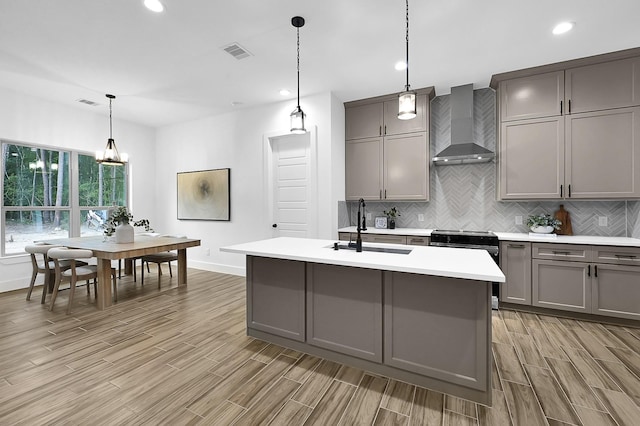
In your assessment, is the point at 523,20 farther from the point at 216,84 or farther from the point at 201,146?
the point at 201,146

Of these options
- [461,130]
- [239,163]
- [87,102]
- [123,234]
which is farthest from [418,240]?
[87,102]

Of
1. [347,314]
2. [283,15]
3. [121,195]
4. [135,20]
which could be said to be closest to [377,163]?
[283,15]

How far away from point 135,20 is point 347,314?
10.7 ft

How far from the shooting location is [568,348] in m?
2.61

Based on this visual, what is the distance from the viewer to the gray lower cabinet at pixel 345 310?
218cm

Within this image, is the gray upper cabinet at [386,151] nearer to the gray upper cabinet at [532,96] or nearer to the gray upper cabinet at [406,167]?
the gray upper cabinet at [406,167]

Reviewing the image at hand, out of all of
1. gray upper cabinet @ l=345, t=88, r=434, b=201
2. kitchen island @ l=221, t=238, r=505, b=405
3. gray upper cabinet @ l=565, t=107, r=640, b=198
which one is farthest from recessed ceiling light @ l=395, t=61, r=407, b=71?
kitchen island @ l=221, t=238, r=505, b=405

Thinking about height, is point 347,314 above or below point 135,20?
below

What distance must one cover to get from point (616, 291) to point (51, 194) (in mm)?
7867

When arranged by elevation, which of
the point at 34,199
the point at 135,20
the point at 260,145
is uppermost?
the point at 135,20

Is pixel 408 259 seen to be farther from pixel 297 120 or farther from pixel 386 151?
pixel 386 151

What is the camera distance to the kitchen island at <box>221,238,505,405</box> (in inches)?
73.4

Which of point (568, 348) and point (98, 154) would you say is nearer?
point (568, 348)

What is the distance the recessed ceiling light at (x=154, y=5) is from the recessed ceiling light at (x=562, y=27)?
11.8 ft
